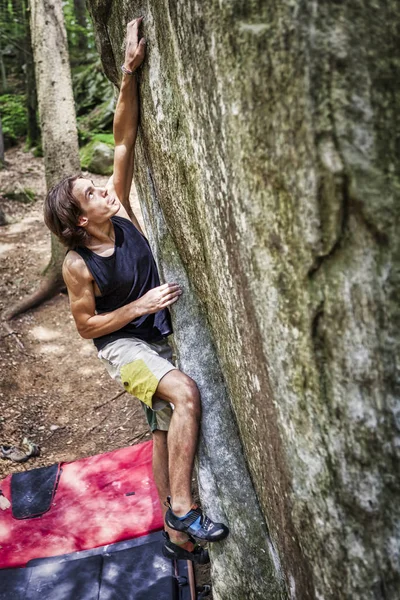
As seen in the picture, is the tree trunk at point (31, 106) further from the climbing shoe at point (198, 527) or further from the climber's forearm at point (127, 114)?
the climbing shoe at point (198, 527)

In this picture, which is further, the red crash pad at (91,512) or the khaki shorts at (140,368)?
the red crash pad at (91,512)

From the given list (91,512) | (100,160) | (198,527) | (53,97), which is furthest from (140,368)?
(100,160)

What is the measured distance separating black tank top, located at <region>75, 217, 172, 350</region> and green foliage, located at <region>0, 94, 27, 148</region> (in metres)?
14.6

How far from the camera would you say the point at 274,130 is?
7.80 ft

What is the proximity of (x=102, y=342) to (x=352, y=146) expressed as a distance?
259 cm

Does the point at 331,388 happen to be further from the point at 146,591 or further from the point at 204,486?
the point at 146,591

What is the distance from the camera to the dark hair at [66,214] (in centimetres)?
397

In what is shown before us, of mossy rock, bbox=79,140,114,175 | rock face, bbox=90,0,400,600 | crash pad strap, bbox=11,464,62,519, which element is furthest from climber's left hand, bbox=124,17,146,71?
mossy rock, bbox=79,140,114,175

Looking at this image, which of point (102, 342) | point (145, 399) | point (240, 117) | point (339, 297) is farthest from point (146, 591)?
point (240, 117)

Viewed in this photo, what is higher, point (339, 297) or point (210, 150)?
point (210, 150)

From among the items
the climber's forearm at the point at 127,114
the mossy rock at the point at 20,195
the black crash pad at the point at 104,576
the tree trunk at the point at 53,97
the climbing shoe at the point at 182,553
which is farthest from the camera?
the mossy rock at the point at 20,195

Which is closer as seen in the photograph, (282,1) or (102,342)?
(282,1)

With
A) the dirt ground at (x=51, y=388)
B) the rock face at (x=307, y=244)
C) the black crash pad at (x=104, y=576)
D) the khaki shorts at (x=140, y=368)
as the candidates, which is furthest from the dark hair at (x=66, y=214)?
the dirt ground at (x=51, y=388)

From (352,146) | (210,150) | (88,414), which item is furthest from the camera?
(88,414)
